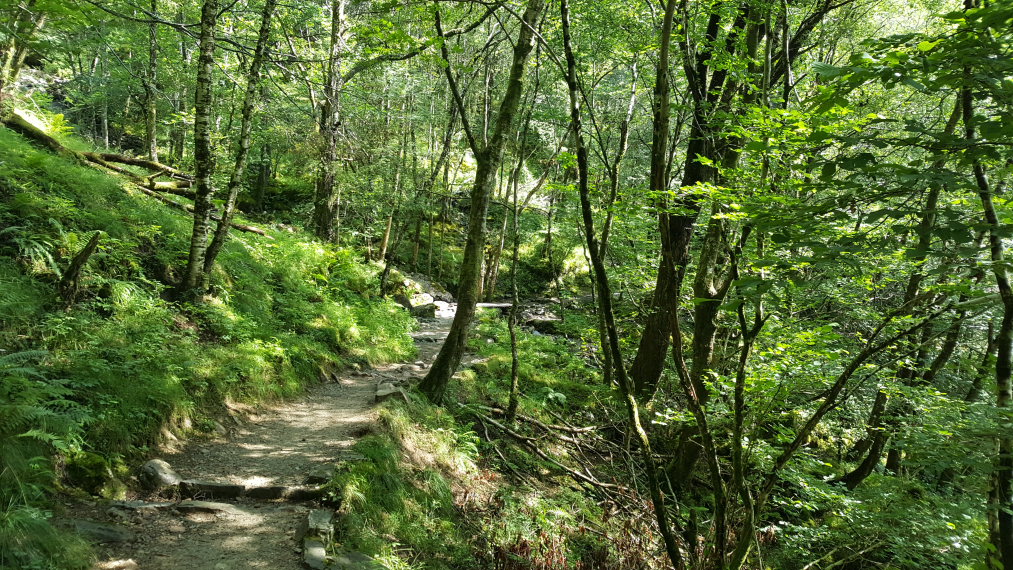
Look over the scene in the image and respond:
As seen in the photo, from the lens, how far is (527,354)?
40.4ft

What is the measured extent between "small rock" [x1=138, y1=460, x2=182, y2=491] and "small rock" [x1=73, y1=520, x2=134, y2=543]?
76 centimetres

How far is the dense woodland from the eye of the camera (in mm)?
2873

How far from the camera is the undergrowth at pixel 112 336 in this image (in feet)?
12.7

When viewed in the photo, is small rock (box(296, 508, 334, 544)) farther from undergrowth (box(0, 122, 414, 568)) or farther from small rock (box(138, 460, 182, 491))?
undergrowth (box(0, 122, 414, 568))

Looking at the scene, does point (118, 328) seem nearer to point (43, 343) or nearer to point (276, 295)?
point (43, 343)

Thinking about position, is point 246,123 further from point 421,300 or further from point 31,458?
point 421,300

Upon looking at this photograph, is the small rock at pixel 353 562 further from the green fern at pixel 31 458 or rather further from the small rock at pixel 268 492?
the green fern at pixel 31 458

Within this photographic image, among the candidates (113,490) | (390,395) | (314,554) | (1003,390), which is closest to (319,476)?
(314,554)

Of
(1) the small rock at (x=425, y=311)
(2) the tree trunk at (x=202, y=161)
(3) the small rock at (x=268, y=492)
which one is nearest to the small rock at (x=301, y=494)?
(3) the small rock at (x=268, y=492)

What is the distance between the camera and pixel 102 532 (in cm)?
372

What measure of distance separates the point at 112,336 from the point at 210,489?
230cm

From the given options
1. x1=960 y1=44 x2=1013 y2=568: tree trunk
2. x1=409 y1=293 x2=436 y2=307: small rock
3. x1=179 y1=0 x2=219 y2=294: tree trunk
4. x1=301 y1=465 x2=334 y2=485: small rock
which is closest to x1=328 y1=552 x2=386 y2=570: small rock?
x1=301 y1=465 x2=334 y2=485: small rock

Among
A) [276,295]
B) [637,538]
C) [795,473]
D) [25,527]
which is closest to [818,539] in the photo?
[795,473]

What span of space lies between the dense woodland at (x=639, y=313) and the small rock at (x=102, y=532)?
0.25m
